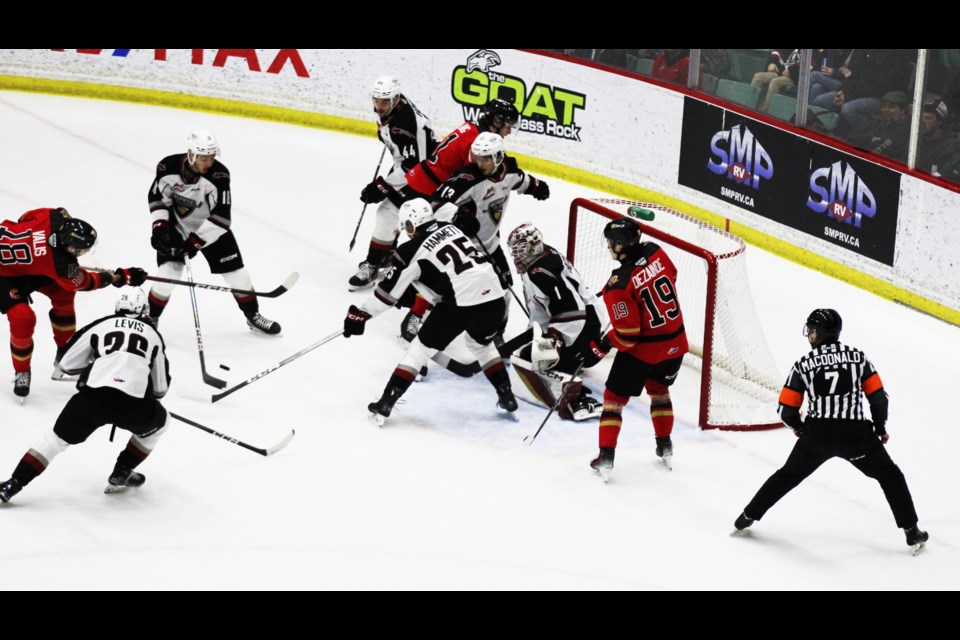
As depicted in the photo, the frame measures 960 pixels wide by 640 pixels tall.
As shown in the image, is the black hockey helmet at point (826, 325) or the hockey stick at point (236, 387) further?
the hockey stick at point (236, 387)

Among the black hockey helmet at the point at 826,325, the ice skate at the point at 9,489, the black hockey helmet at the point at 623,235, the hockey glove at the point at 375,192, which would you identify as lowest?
the ice skate at the point at 9,489

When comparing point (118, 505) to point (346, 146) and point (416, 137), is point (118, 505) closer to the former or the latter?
point (416, 137)

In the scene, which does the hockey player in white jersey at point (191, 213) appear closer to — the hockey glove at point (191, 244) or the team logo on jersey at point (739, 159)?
the hockey glove at point (191, 244)

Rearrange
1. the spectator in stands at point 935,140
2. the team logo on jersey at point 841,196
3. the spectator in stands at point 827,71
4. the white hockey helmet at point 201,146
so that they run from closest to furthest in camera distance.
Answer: the white hockey helmet at point 201,146, the spectator in stands at point 935,140, the team logo on jersey at point 841,196, the spectator in stands at point 827,71

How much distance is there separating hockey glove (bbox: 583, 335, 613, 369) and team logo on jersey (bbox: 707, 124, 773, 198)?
9.42 feet

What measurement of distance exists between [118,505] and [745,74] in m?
4.96

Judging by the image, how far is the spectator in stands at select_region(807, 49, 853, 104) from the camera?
8219mm

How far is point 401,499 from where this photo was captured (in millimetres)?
5863

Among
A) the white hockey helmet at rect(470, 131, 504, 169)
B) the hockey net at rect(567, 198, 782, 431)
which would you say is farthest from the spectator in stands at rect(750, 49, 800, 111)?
the white hockey helmet at rect(470, 131, 504, 169)

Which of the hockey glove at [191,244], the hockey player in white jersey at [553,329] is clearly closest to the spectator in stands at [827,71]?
the hockey player in white jersey at [553,329]

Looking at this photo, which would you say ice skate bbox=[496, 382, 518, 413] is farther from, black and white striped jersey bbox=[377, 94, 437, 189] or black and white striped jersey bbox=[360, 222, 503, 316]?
black and white striped jersey bbox=[377, 94, 437, 189]

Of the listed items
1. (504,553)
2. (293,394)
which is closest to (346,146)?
(293,394)

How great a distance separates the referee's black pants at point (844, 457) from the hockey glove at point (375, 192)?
120 inches

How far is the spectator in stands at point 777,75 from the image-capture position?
27.9 ft
